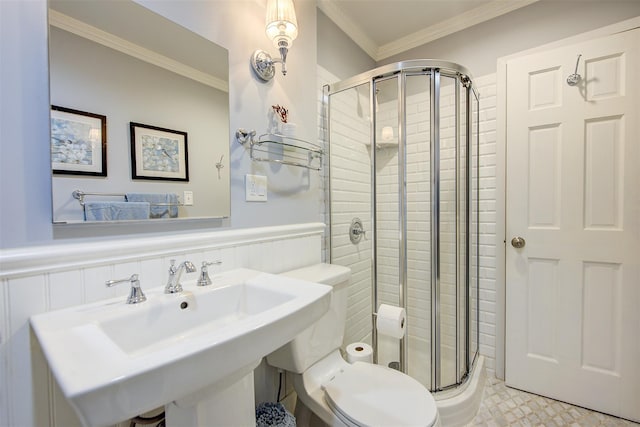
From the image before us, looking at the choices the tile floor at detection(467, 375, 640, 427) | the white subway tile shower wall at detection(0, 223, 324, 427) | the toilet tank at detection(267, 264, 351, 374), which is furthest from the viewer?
the tile floor at detection(467, 375, 640, 427)

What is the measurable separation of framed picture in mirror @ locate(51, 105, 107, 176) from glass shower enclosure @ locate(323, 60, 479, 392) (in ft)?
3.98

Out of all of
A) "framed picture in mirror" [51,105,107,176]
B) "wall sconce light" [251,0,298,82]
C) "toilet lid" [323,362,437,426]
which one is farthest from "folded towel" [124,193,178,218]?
"toilet lid" [323,362,437,426]

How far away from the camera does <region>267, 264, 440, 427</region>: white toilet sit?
1032 millimetres

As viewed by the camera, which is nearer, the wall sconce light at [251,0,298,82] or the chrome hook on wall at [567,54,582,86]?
the wall sconce light at [251,0,298,82]

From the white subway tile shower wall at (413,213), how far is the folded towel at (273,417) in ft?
2.43

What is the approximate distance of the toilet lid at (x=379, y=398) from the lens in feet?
3.30

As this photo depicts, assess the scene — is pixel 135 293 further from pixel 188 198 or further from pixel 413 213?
pixel 413 213

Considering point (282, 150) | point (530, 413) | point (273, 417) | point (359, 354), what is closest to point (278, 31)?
point (282, 150)

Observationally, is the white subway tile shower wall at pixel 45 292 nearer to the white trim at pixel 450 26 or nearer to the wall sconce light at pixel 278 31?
the wall sconce light at pixel 278 31

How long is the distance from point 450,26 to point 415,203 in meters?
1.38

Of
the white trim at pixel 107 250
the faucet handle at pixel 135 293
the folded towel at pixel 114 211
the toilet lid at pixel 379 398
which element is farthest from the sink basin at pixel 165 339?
the toilet lid at pixel 379 398

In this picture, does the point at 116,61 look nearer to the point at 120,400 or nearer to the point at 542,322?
the point at 120,400

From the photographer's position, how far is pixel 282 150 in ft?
4.88

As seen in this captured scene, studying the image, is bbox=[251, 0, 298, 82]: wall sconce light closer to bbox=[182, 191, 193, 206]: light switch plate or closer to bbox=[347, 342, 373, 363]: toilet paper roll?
bbox=[182, 191, 193, 206]: light switch plate
